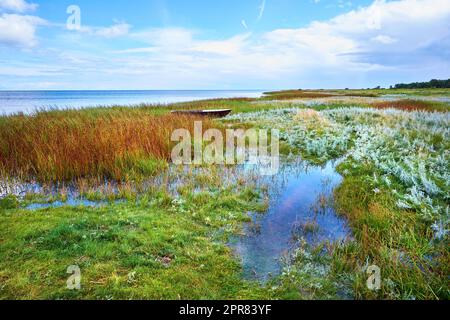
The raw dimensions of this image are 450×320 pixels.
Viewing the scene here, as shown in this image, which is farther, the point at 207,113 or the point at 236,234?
the point at 207,113

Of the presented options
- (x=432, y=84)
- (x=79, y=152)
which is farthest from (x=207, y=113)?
(x=432, y=84)

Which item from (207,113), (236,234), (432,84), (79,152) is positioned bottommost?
(236,234)

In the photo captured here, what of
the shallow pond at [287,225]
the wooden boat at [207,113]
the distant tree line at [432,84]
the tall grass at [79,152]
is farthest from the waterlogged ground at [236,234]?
the distant tree line at [432,84]

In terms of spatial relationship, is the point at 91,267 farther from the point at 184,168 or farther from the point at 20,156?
the point at 20,156

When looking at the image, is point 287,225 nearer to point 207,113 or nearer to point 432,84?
point 207,113

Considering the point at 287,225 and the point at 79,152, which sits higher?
the point at 79,152

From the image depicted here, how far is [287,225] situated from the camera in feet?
20.4

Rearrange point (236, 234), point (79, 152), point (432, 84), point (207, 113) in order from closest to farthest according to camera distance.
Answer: point (236, 234) < point (79, 152) < point (207, 113) < point (432, 84)

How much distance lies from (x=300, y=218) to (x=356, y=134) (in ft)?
32.9

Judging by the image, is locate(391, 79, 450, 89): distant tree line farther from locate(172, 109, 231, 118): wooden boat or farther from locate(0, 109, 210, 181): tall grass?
locate(0, 109, 210, 181): tall grass

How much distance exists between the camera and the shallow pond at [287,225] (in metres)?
4.98

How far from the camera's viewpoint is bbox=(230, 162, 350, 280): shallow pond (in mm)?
Result: 4980

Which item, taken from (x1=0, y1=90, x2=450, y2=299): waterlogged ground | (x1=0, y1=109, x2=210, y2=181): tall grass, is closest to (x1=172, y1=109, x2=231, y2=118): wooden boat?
(x1=0, y1=109, x2=210, y2=181): tall grass
